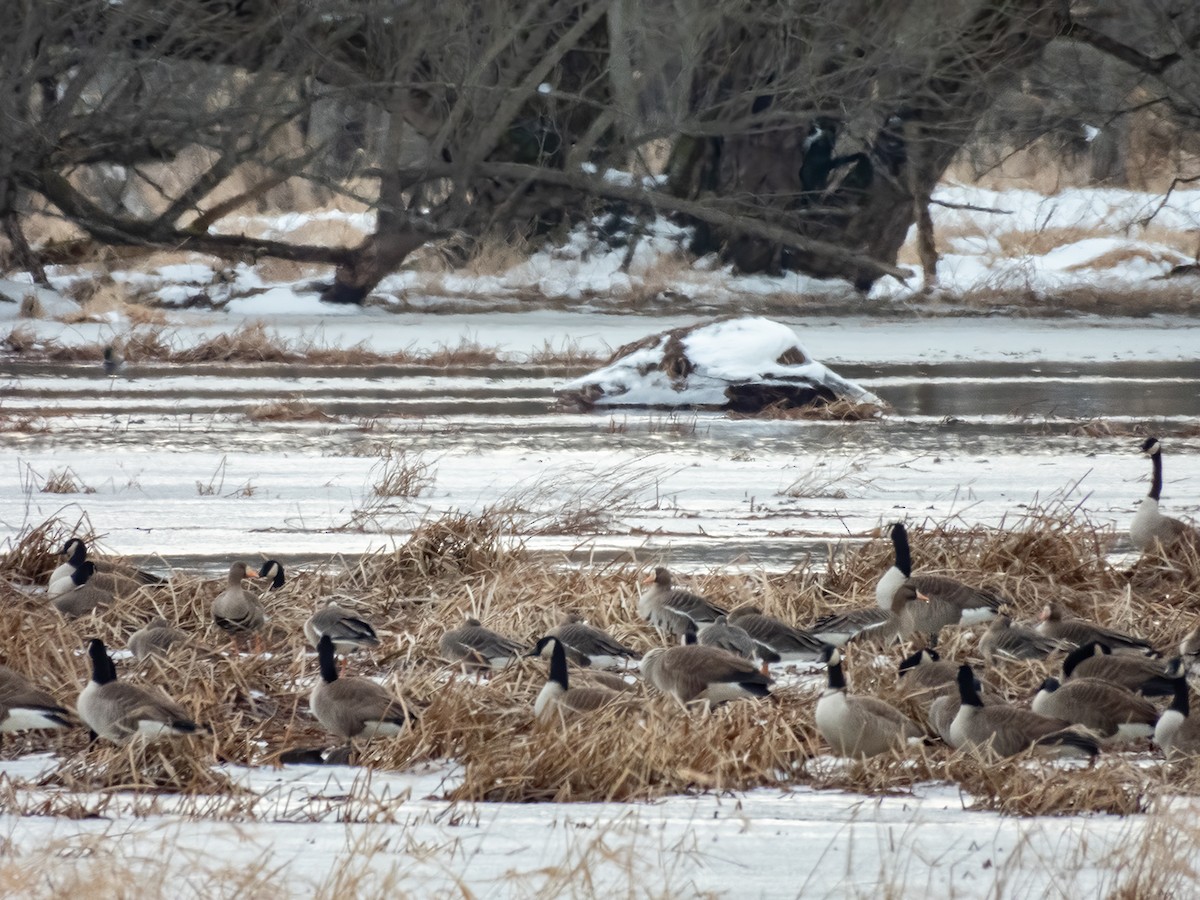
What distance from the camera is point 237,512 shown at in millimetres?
10352

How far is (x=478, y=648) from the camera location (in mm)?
6387

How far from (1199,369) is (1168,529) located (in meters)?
12.6

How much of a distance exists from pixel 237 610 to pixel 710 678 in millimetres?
2227

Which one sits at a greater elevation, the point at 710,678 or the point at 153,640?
the point at 710,678

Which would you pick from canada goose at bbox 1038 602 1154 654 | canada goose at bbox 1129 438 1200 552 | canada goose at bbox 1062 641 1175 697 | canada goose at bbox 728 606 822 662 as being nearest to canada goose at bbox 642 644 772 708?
canada goose at bbox 728 606 822 662

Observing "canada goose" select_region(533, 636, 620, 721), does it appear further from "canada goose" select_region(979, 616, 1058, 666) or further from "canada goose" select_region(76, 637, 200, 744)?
"canada goose" select_region(979, 616, 1058, 666)

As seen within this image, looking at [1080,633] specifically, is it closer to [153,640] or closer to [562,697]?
[562,697]

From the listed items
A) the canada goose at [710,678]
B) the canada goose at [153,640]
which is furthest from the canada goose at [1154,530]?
the canada goose at [153,640]

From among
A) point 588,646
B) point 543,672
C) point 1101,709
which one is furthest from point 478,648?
point 1101,709

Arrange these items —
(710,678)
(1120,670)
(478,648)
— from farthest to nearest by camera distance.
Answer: (478,648)
(1120,670)
(710,678)

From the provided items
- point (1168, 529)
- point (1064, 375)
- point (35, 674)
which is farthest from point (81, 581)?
point (1064, 375)

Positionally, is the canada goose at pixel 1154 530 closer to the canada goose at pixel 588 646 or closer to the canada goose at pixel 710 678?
the canada goose at pixel 588 646

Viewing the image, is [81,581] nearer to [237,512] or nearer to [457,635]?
[457,635]

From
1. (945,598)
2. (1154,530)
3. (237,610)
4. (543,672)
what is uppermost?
(1154,530)
